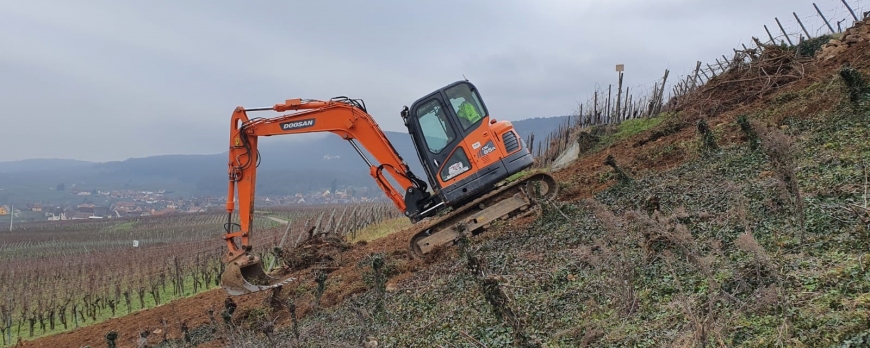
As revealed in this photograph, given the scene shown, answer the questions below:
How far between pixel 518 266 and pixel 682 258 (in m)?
2.13

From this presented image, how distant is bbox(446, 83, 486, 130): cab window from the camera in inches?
373

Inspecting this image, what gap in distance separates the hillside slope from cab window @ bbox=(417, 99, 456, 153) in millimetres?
1753

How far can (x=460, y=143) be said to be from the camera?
30.8 feet

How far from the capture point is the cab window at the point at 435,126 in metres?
9.46

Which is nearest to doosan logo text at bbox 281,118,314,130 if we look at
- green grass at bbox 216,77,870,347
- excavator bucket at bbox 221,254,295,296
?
excavator bucket at bbox 221,254,295,296

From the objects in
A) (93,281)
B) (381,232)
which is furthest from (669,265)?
(93,281)

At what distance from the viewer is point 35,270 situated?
22.3 meters

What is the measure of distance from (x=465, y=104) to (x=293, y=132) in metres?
3.32

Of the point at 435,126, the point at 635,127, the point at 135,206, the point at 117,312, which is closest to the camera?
the point at 435,126

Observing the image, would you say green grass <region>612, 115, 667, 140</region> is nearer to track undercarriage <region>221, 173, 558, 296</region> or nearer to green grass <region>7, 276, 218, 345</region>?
track undercarriage <region>221, 173, 558, 296</region>

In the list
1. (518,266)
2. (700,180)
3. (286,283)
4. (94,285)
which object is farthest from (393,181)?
(94,285)

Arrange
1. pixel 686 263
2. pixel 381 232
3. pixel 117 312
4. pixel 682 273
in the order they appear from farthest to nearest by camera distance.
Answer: pixel 381 232, pixel 117 312, pixel 686 263, pixel 682 273

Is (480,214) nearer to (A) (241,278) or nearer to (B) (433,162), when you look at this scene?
(B) (433,162)

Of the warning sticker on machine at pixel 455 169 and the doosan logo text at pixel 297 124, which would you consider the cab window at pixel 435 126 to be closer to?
the warning sticker on machine at pixel 455 169
